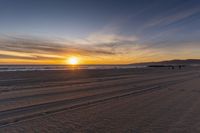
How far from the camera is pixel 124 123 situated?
5496 millimetres

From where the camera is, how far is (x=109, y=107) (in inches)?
295

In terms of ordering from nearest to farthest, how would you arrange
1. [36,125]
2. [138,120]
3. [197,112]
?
1. [36,125]
2. [138,120]
3. [197,112]

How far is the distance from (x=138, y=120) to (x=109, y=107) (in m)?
1.89

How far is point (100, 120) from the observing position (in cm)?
579

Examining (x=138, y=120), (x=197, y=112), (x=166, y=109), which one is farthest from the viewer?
(x=166, y=109)

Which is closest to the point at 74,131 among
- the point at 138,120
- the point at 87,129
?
the point at 87,129

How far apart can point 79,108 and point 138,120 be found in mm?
2459

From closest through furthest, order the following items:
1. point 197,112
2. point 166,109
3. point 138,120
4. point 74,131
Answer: point 74,131 < point 138,120 < point 197,112 < point 166,109

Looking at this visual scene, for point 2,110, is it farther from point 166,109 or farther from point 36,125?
point 166,109

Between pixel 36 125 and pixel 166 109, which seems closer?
pixel 36 125

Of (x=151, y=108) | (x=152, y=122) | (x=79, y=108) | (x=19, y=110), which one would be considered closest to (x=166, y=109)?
(x=151, y=108)

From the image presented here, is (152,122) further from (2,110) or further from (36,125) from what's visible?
(2,110)

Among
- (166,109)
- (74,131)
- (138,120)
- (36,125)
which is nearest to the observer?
(74,131)

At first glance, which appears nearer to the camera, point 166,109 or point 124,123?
point 124,123
